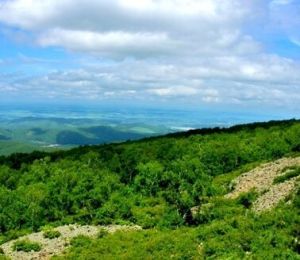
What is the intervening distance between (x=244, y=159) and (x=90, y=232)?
2651 centimetres

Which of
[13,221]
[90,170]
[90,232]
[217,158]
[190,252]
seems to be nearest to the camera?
[190,252]

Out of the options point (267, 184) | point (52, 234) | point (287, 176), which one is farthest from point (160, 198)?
point (52, 234)

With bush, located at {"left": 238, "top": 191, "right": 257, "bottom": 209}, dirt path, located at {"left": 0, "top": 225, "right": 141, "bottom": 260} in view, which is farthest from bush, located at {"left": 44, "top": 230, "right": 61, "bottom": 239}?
bush, located at {"left": 238, "top": 191, "right": 257, "bottom": 209}

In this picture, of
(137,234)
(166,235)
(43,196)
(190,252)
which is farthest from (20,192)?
(190,252)

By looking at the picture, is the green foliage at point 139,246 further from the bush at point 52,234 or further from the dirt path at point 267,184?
the dirt path at point 267,184

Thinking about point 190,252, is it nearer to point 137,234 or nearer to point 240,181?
point 137,234

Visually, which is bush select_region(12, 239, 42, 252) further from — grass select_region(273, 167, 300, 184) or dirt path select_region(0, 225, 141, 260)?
grass select_region(273, 167, 300, 184)

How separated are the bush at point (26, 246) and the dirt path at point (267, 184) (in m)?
15.5

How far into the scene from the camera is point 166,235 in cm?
3491

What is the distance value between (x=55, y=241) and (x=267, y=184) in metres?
18.3

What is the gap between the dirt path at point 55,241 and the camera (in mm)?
36938

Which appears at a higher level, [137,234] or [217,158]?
[217,158]

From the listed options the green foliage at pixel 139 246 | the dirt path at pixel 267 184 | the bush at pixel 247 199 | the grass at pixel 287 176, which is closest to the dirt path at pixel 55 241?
the green foliage at pixel 139 246

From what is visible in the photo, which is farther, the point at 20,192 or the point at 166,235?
the point at 20,192
